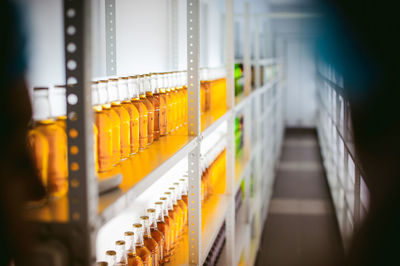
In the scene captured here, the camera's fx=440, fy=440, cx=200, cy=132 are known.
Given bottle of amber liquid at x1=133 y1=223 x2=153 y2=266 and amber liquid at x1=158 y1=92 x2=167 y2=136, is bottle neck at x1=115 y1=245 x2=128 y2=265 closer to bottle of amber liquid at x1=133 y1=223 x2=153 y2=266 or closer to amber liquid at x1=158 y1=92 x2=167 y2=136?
bottle of amber liquid at x1=133 y1=223 x2=153 y2=266

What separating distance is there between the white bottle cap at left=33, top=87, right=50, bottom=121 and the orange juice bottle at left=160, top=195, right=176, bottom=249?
907mm

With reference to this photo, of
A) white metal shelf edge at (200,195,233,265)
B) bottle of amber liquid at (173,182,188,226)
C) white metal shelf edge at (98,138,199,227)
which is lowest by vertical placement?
white metal shelf edge at (200,195,233,265)

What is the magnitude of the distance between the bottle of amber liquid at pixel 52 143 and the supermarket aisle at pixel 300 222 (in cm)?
391

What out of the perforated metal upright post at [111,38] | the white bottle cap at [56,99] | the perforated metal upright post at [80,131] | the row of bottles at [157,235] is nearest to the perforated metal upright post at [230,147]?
the row of bottles at [157,235]

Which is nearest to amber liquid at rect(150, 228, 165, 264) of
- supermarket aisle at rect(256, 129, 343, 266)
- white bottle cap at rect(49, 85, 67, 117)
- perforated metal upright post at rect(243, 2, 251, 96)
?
white bottle cap at rect(49, 85, 67, 117)

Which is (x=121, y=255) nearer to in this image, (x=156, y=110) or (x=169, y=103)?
(x=156, y=110)

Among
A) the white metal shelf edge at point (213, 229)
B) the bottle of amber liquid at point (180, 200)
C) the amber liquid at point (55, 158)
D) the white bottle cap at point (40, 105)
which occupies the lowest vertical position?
the white metal shelf edge at point (213, 229)

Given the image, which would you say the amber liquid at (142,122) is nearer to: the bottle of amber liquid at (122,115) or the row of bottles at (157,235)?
the bottle of amber liquid at (122,115)

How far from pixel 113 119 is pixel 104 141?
9 centimetres

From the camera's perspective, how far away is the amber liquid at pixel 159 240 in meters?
1.63

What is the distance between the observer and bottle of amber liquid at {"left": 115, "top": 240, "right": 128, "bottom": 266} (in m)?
1.29

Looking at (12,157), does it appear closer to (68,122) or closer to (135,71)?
(68,122)

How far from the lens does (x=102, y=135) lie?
1.16m

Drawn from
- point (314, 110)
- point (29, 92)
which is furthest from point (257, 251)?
point (314, 110)
